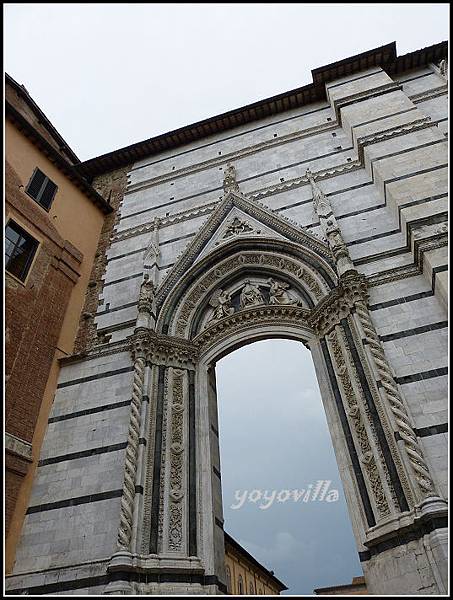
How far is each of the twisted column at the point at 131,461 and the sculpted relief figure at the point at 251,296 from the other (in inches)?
81.0

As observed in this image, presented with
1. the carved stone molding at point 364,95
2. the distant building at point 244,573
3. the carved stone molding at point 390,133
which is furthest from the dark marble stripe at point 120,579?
the carved stone molding at point 364,95

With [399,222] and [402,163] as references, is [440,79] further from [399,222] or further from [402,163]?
[399,222]

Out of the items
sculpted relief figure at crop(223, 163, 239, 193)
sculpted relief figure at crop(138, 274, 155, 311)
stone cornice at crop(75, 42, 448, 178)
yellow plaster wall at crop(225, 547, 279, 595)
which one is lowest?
yellow plaster wall at crop(225, 547, 279, 595)

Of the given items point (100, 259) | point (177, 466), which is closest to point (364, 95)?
point (100, 259)

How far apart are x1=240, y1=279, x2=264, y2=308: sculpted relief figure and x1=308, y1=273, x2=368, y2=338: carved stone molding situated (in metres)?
1.16

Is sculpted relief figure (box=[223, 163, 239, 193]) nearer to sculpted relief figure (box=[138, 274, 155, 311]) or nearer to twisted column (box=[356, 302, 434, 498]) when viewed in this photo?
sculpted relief figure (box=[138, 274, 155, 311])

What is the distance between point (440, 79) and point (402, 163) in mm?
4385

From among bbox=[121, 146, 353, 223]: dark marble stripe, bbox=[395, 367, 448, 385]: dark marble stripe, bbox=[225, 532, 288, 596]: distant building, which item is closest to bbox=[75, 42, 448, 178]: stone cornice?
bbox=[121, 146, 353, 223]: dark marble stripe

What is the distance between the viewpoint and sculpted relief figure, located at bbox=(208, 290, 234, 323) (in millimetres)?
7832

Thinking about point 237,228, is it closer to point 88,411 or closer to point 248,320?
point 248,320

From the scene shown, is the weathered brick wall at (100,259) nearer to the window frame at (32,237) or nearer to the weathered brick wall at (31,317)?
the weathered brick wall at (31,317)

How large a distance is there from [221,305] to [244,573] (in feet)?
45.3

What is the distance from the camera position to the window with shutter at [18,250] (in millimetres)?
7923

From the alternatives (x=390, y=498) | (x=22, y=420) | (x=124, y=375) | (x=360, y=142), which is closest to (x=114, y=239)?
(x=124, y=375)
